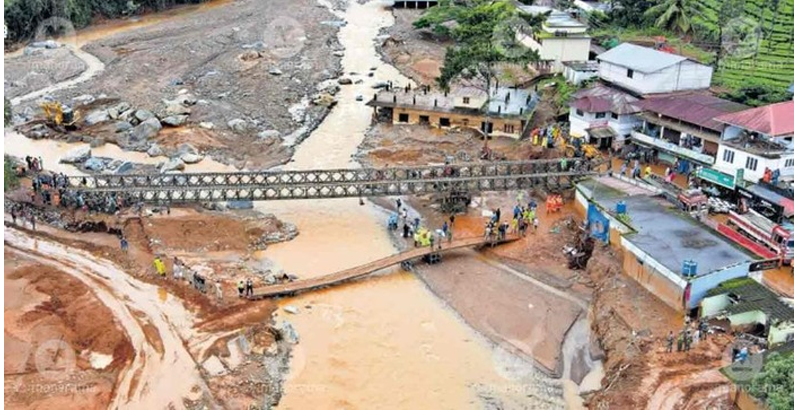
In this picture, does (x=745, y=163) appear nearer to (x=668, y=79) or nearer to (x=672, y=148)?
(x=672, y=148)

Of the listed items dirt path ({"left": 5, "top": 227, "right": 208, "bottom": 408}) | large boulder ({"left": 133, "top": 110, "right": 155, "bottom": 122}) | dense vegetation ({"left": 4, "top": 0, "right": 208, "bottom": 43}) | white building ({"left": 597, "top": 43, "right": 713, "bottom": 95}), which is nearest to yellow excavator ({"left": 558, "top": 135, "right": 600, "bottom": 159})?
white building ({"left": 597, "top": 43, "right": 713, "bottom": 95})

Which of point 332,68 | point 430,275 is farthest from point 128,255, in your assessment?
point 332,68

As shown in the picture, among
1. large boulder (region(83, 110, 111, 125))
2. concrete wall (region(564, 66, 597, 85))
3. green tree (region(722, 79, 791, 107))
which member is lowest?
large boulder (region(83, 110, 111, 125))

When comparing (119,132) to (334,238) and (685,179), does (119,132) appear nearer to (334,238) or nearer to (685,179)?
(334,238)

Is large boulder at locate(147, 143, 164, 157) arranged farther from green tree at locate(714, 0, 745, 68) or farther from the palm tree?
the palm tree

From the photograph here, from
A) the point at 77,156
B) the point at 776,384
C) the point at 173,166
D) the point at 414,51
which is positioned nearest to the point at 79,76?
the point at 77,156
